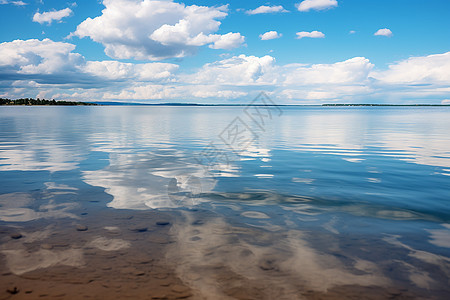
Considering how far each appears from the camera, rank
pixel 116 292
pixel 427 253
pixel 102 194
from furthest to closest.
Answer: pixel 102 194
pixel 427 253
pixel 116 292

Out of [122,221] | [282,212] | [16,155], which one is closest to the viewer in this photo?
[122,221]

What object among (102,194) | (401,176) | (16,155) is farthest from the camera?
(16,155)

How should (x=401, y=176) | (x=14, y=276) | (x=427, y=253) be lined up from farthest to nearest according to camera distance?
(x=401, y=176) → (x=427, y=253) → (x=14, y=276)

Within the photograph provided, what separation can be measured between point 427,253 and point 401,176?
1111 cm

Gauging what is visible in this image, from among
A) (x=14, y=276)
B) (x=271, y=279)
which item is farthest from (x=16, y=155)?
(x=271, y=279)

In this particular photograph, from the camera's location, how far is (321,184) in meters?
16.4

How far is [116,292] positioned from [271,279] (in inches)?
141

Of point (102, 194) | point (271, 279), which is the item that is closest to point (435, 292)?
point (271, 279)

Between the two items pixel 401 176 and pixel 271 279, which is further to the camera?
pixel 401 176

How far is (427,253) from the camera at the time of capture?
8609 mm

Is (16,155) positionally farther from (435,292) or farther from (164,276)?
(435,292)

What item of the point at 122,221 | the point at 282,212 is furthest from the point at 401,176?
the point at 122,221

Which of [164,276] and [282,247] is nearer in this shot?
[164,276]

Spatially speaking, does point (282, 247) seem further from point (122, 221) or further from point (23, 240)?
point (23, 240)
